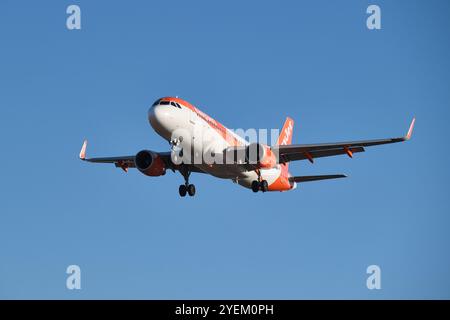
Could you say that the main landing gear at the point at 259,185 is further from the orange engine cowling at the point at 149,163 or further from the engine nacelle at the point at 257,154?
the orange engine cowling at the point at 149,163

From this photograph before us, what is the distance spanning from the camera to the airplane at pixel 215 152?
165ft

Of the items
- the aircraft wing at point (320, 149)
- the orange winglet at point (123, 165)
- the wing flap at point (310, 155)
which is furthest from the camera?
the orange winglet at point (123, 165)

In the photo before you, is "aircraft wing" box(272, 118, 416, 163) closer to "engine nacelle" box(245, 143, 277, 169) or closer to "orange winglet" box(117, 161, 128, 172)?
"engine nacelle" box(245, 143, 277, 169)

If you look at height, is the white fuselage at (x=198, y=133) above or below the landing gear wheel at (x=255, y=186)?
above

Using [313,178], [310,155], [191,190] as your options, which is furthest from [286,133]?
[191,190]

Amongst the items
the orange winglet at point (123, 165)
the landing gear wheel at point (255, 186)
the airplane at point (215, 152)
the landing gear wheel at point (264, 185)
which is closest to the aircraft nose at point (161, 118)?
the airplane at point (215, 152)

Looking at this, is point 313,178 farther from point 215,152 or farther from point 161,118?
point 161,118

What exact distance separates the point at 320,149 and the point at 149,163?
1160 centimetres

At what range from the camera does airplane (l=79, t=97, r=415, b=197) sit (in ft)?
165

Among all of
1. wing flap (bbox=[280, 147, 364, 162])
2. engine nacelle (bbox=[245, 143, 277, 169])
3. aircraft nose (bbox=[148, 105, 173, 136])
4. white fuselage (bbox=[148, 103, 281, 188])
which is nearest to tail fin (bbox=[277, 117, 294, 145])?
wing flap (bbox=[280, 147, 364, 162])

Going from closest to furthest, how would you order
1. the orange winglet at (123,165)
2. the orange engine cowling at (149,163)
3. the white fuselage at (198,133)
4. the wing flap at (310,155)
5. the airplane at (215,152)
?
the white fuselage at (198,133) < the airplane at (215,152) < the orange engine cowling at (149,163) < the wing flap at (310,155) < the orange winglet at (123,165)

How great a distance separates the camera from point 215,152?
52.6 m
